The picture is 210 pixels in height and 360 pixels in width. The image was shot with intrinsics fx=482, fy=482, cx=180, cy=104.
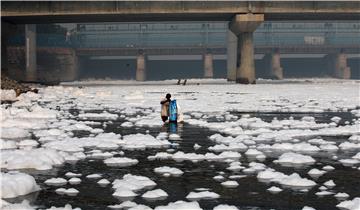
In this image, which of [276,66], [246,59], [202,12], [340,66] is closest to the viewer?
[202,12]

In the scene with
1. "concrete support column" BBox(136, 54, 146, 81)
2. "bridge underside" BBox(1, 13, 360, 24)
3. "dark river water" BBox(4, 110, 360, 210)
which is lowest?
"dark river water" BBox(4, 110, 360, 210)

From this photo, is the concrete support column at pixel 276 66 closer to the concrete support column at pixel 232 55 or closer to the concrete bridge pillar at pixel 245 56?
the concrete support column at pixel 232 55

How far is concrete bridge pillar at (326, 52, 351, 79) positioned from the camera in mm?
70062

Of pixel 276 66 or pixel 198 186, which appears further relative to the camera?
pixel 276 66

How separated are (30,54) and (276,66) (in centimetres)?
3377

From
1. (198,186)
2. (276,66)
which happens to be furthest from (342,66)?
(198,186)

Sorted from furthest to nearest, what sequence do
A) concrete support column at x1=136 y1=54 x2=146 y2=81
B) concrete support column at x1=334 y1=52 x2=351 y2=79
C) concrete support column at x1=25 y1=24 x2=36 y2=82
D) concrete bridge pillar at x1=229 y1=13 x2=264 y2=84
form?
1. concrete support column at x1=334 y1=52 x2=351 y2=79
2. concrete support column at x1=136 y1=54 x2=146 y2=81
3. concrete support column at x1=25 y1=24 x2=36 y2=82
4. concrete bridge pillar at x1=229 y1=13 x2=264 y2=84

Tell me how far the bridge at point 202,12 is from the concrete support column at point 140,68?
2225 cm

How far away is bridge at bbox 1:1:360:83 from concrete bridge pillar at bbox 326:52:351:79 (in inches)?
885

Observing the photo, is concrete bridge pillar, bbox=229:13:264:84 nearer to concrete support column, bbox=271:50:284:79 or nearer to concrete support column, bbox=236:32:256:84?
concrete support column, bbox=236:32:256:84

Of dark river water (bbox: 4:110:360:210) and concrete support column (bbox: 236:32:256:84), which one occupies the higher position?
concrete support column (bbox: 236:32:256:84)

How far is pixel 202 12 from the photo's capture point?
43156mm

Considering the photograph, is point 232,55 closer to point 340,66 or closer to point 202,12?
point 202,12

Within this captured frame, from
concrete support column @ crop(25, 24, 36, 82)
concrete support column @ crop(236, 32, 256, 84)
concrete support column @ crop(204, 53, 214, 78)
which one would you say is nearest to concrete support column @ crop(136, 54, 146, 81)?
concrete support column @ crop(204, 53, 214, 78)
